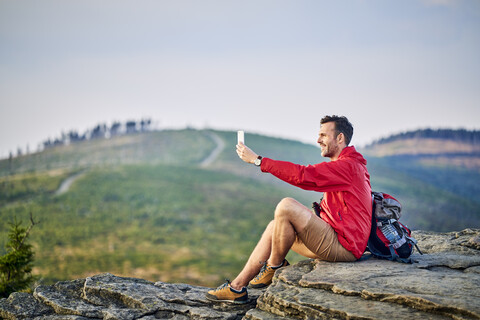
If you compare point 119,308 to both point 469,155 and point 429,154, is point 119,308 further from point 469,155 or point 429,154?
point 429,154

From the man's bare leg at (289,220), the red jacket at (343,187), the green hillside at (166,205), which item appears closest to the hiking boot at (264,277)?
the man's bare leg at (289,220)

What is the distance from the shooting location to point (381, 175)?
80.5 m

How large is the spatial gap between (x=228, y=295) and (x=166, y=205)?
175 feet

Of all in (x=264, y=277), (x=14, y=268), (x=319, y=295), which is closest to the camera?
(x=319, y=295)

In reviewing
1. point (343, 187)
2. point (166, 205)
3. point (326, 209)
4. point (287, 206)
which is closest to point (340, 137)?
point (343, 187)

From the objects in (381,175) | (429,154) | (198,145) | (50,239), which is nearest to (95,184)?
(50,239)

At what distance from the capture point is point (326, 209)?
17.1ft

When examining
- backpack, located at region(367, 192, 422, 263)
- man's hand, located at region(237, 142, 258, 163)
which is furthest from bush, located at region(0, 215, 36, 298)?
backpack, located at region(367, 192, 422, 263)

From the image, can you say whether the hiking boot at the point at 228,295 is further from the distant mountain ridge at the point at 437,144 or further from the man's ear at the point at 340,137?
the distant mountain ridge at the point at 437,144

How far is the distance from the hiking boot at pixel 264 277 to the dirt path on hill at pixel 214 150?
74.9 m

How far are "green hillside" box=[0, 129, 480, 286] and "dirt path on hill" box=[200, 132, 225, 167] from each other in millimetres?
1391

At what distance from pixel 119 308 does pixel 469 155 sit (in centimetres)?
6778

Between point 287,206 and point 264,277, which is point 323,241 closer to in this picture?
point 287,206

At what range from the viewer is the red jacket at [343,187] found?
464 centimetres
